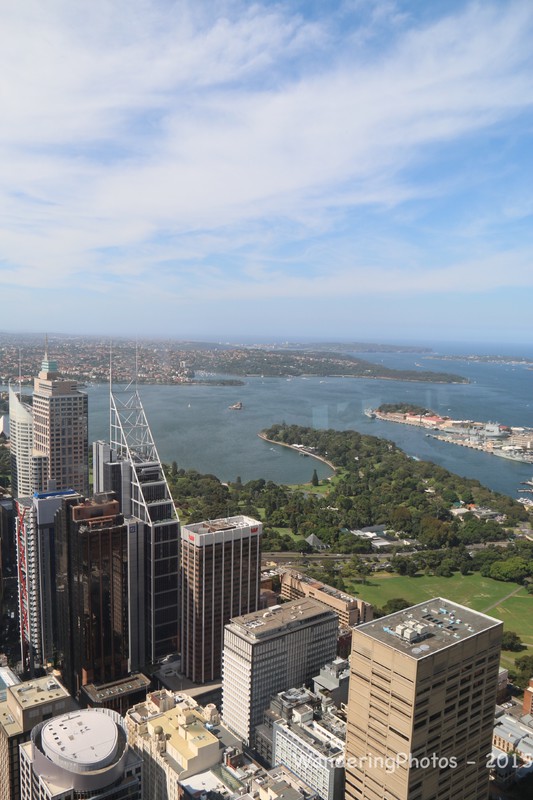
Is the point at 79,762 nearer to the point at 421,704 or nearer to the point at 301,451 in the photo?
the point at 421,704

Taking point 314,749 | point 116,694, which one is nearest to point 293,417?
point 116,694

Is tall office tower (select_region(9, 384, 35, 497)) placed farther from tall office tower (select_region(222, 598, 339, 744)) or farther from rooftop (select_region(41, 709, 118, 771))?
rooftop (select_region(41, 709, 118, 771))

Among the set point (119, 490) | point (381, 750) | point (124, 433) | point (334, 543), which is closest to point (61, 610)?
point (119, 490)

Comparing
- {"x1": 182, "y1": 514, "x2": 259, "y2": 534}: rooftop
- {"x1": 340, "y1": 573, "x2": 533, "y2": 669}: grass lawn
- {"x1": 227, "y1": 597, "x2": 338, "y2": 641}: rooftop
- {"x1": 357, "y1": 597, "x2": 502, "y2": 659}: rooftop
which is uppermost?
{"x1": 357, "y1": 597, "x2": 502, "y2": 659}: rooftop

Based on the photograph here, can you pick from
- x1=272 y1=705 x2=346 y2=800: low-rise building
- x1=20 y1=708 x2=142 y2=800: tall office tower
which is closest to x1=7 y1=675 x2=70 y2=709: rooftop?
x1=20 y1=708 x2=142 y2=800: tall office tower

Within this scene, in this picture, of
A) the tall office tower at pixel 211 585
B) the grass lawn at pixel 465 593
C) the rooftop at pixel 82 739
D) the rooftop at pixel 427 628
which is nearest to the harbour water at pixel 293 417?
the grass lawn at pixel 465 593

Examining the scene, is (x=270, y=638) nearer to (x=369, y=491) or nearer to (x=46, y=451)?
(x=46, y=451)
